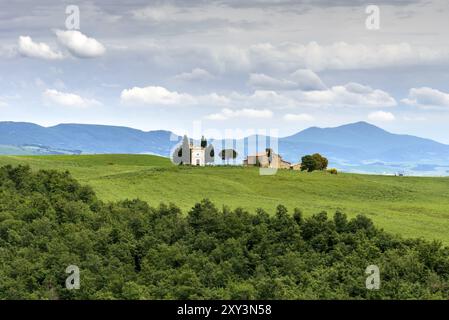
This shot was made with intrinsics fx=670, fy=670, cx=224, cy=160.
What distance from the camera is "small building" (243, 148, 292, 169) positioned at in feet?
446

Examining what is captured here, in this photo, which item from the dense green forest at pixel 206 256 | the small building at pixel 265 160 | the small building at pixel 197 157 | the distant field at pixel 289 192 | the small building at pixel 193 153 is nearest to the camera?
the dense green forest at pixel 206 256

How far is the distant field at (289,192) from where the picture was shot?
2926 inches

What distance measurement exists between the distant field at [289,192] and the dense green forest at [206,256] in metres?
16.8

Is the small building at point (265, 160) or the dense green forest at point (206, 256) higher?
the small building at point (265, 160)

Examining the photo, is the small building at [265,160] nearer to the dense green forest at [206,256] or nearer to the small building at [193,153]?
the small building at [193,153]

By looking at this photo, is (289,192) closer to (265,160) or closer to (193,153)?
(193,153)

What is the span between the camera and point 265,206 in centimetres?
7594

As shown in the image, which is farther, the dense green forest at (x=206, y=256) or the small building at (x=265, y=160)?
the small building at (x=265, y=160)

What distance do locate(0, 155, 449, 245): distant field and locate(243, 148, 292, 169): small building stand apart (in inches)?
724

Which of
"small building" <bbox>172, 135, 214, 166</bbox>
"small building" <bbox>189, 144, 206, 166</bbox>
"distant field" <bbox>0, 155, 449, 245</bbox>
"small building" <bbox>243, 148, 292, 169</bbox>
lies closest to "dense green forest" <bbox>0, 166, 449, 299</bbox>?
"distant field" <bbox>0, 155, 449, 245</bbox>

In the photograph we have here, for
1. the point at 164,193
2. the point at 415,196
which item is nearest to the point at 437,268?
the point at 164,193

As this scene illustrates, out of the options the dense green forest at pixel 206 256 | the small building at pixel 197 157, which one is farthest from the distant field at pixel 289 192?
the dense green forest at pixel 206 256

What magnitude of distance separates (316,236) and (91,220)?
792 inches
